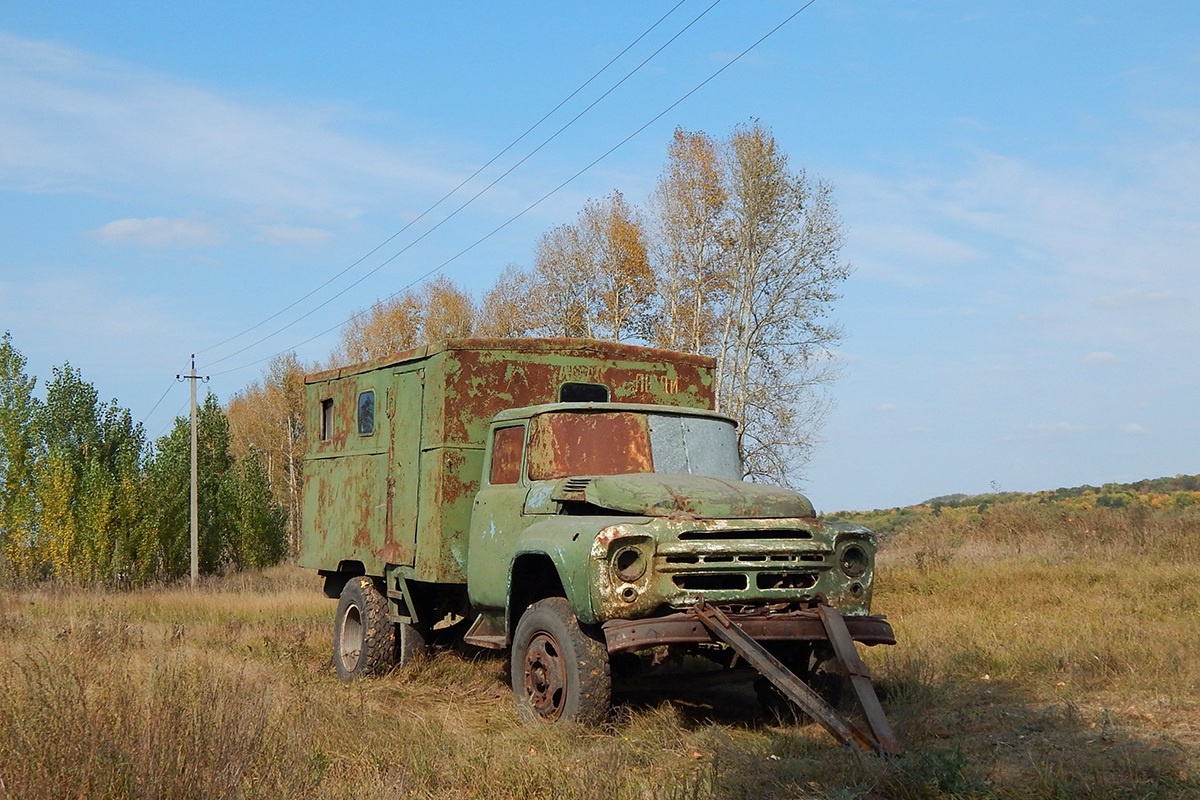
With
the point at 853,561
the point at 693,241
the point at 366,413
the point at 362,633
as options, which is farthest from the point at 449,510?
the point at 693,241

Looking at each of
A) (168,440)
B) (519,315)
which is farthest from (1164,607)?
(168,440)

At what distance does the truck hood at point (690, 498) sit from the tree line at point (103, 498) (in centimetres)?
2961

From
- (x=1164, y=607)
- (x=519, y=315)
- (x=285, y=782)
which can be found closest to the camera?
(x=285, y=782)

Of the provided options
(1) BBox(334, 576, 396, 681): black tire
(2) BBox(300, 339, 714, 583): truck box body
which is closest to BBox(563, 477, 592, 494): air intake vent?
(2) BBox(300, 339, 714, 583): truck box body

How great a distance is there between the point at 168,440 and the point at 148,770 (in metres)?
38.6

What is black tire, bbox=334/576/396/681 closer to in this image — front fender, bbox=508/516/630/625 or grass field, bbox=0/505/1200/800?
grass field, bbox=0/505/1200/800

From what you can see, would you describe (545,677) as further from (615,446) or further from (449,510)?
(449,510)

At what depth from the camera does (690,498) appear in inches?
310

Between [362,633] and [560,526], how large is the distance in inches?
156

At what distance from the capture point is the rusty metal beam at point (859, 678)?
6.49 m

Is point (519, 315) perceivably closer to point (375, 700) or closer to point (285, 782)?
point (375, 700)

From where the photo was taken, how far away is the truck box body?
32.3 ft

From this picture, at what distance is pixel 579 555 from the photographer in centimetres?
749

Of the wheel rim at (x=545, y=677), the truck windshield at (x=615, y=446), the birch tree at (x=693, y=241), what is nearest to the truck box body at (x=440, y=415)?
the truck windshield at (x=615, y=446)
